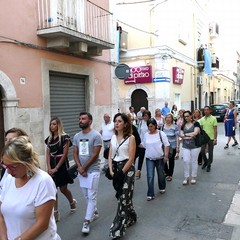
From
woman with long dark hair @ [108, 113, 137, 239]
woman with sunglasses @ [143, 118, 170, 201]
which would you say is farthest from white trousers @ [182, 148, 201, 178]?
woman with long dark hair @ [108, 113, 137, 239]

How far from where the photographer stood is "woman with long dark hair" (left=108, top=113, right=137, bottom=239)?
4.11 metres

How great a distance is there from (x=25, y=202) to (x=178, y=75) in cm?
1874

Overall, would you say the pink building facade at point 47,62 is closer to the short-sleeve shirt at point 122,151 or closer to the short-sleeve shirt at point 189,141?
the short-sleeve shirt at point 189,141

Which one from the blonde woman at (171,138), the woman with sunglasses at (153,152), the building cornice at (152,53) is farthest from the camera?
the building cornice at (152,53)

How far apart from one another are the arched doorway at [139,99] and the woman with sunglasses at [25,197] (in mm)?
17351

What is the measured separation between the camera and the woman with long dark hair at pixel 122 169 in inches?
162

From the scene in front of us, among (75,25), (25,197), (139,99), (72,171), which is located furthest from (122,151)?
(139,99)

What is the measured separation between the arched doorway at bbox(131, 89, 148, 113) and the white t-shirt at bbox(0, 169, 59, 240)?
56.9ft

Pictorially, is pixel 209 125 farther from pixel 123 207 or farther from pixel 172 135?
pixel 123 207

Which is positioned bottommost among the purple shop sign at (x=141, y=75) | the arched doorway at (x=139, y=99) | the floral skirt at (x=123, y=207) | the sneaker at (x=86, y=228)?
the sneaker at (x=86, y=228)

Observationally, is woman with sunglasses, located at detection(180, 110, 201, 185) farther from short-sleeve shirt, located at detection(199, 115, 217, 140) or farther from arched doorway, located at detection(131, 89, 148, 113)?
arched doorway, located at detection(131, 89, 148, 113)

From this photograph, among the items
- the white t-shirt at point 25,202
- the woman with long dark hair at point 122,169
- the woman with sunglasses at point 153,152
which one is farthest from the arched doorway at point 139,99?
the white t-shirt at point 25,202

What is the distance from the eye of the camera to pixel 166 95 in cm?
1859

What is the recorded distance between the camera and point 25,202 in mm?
2080
